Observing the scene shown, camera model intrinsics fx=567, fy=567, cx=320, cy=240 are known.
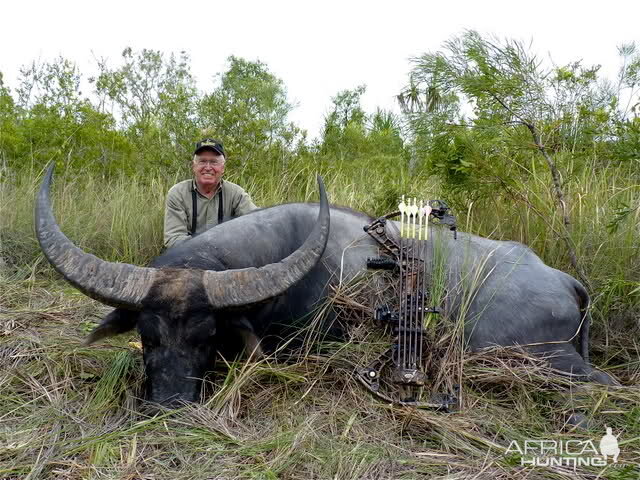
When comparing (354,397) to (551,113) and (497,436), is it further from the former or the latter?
(551,113)

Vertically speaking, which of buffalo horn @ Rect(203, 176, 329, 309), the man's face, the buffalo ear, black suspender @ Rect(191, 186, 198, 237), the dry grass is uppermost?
the man's face

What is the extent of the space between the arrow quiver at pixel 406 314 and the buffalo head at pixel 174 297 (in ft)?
1.98

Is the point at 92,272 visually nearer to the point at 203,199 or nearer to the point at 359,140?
→ the point at 203,199

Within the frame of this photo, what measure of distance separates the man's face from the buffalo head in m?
2.26

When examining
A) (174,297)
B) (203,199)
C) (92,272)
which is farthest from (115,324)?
(203,199)

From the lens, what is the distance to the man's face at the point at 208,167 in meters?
5.43

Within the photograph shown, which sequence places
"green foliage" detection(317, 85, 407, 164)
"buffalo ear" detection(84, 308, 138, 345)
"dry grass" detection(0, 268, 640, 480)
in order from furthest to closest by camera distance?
1. "green foliage" detection(317, 85, 407, 164)
2. "buffalo ear" detection(84, 308, 138, 345)
3. "dry grass" detection(0, 268, 640, 480)

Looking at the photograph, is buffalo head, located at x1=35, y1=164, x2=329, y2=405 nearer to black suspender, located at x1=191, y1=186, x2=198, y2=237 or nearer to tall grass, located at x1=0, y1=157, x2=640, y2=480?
tall grass, located at x1=0, y1=157, x2=640, y2=480

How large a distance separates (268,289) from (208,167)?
2.62 m

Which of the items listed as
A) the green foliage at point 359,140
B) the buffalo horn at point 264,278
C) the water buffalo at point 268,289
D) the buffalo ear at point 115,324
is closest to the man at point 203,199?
the water buffalo at point 268,289

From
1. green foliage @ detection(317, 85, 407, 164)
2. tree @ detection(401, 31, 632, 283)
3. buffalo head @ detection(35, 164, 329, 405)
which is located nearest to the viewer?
buffalo head @ detection(35, 164, 329, 405)

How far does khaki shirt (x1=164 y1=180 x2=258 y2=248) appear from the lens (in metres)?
5.44

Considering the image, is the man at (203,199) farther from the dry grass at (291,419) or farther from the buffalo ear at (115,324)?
the buffalo ear at (115,324)

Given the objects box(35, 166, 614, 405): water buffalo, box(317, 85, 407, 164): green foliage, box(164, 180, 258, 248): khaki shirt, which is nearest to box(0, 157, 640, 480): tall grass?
box(35, 166, 614, 405): water buffalo
